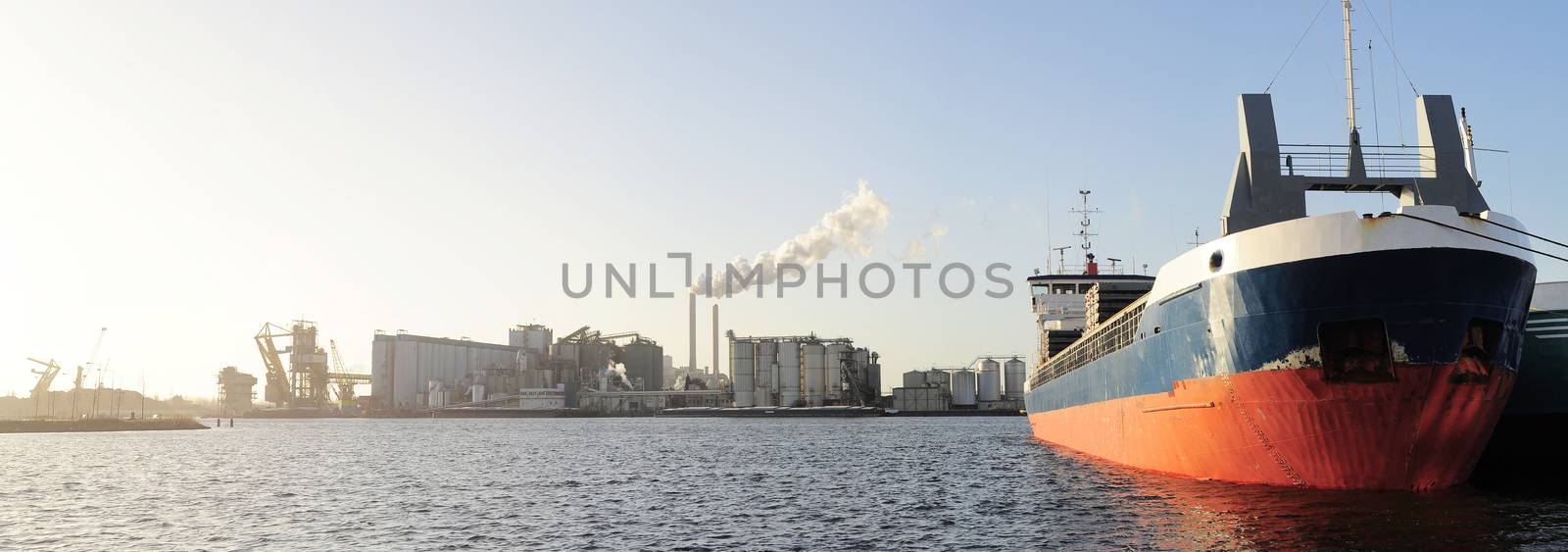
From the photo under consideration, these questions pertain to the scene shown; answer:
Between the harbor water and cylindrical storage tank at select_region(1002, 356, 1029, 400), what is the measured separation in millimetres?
122609

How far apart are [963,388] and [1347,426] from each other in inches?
5713

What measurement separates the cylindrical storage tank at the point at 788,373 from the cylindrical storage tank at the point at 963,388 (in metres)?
26.7

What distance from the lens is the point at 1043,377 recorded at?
188 feet

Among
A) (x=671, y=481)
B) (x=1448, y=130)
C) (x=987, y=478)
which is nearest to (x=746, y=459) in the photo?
(x=671, y=481)

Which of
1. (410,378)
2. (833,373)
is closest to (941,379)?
(833,373)

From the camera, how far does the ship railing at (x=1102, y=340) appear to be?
30.6 meters

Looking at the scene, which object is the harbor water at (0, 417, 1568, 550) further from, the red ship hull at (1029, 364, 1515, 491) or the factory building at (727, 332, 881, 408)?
the factory building at (727, 332, 881, 408)

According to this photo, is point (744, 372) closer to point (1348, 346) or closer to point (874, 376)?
point (874, 376)

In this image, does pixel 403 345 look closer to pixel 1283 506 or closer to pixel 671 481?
pixel 671 481

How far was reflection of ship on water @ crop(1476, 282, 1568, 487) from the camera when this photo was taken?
2767 centimetres

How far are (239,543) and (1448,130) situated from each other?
1271 inches

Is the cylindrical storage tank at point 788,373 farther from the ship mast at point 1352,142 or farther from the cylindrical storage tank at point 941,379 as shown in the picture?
the ship mast at point 1352,142

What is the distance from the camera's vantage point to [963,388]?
16475 cm

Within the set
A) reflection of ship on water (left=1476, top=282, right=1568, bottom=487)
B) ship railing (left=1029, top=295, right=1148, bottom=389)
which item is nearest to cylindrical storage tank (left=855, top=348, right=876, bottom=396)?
ship railing (left=1029, top=295, right=1148, bottom=389)
